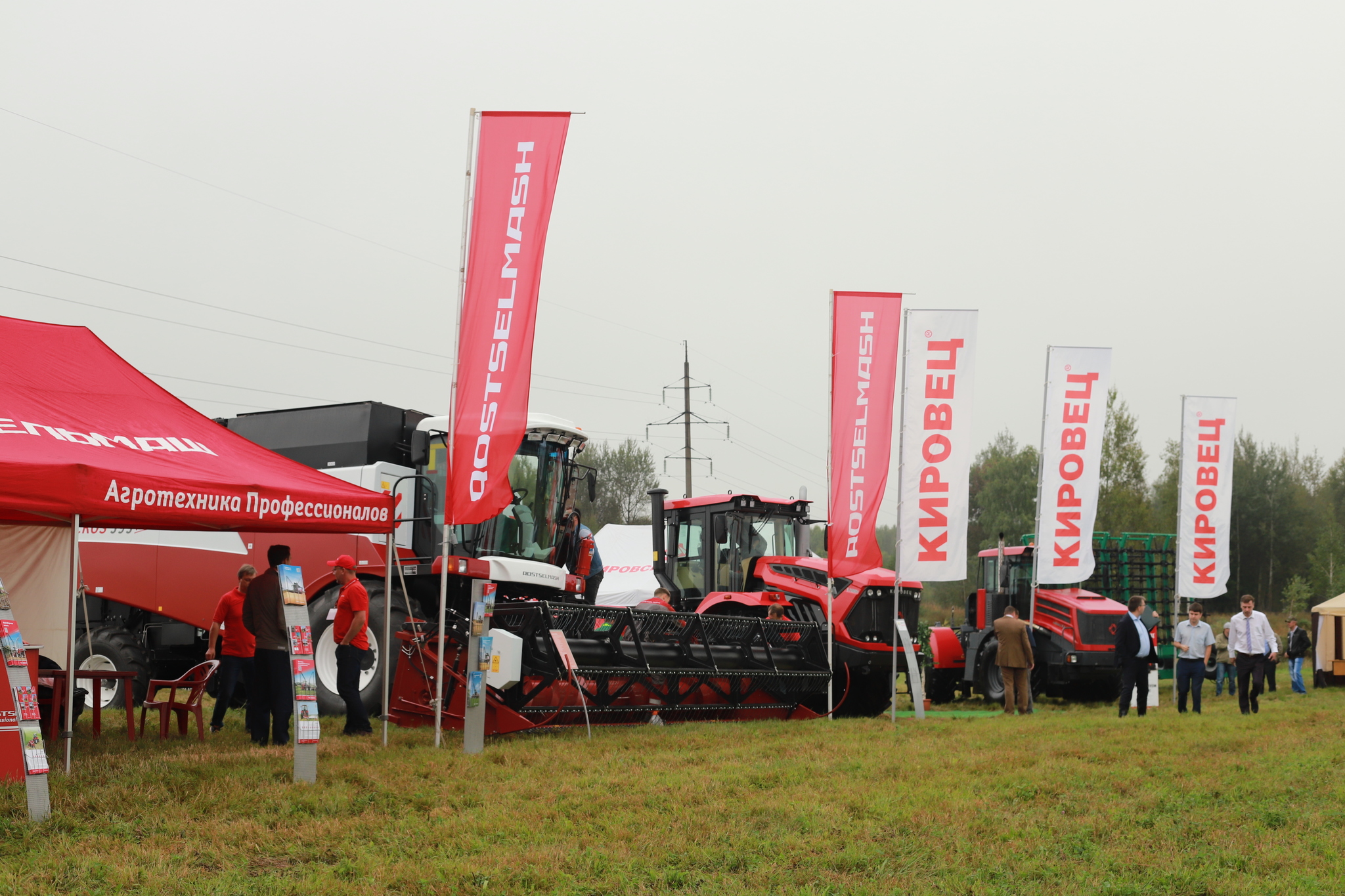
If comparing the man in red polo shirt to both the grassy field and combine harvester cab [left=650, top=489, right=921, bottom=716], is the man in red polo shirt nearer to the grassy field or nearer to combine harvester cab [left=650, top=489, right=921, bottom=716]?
the grassy field

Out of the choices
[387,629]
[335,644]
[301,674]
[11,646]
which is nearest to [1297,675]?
[335,644]

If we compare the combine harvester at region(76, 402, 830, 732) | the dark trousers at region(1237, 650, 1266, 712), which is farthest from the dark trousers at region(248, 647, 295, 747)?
the dark trousers at region(1237, 650, 1266, 712)

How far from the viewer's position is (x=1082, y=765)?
7.56 m

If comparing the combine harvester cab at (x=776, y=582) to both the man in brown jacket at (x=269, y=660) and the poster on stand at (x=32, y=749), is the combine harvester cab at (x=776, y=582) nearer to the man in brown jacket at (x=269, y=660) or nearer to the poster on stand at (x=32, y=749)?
the man in brown jacket at (x=269, y=660)

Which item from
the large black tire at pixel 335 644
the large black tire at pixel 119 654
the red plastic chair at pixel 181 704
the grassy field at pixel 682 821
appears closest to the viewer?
the grassy field at pixel 682 821

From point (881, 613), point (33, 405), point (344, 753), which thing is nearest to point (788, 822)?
point (344, 753)

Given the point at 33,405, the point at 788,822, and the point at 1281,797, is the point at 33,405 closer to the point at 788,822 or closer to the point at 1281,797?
the point at 788,822

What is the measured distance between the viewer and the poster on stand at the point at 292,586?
670cm

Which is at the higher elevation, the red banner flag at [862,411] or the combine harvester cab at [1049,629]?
the red banner flag at [862,411]

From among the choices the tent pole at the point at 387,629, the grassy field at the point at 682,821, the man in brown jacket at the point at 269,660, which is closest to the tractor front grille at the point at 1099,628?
the grassy field at the point at 682,821

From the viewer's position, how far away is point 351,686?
859 cm

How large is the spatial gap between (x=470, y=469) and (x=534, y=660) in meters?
1.72

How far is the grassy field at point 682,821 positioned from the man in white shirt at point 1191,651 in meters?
4.25

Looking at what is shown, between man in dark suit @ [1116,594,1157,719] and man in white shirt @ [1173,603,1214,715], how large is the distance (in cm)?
88
